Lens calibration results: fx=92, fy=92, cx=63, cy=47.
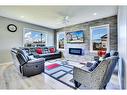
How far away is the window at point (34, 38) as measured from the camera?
6004 mm

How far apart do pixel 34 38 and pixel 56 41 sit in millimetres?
1916

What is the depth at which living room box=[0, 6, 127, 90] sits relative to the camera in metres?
3.14

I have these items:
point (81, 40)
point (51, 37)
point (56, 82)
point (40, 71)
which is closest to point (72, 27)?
point (81, 40)

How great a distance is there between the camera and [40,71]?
3537 mm

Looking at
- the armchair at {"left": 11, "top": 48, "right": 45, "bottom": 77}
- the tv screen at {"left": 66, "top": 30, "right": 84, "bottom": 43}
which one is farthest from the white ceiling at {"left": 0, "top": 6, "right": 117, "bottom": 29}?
the armchair at {"left": 11, "top": 48, "right": 45, "bottom": 77}

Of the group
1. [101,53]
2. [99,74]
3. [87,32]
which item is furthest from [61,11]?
[99,74]

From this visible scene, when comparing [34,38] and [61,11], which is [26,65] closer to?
[61,11]

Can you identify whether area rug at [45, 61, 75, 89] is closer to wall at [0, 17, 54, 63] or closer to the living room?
the living room

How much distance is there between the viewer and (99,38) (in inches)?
198

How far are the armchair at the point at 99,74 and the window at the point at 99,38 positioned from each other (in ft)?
10.1

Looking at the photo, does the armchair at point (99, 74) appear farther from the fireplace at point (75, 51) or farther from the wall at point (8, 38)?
the wall at point (8, 38)

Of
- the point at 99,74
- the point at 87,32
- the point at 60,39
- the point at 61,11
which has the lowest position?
the point at 99,74
